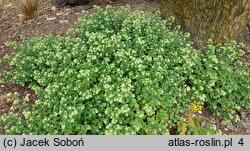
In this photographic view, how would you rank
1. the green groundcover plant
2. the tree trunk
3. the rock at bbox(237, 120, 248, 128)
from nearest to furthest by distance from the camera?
the green groundcover plant, the rock at bbox(237, 120, 248, 128), the tree trunk

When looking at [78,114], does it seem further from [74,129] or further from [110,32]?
[110,32]

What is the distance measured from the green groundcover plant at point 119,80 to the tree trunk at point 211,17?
0.72 ft

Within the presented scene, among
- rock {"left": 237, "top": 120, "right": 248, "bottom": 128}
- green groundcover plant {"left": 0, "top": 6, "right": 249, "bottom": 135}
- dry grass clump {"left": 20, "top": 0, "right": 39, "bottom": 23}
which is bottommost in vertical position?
rock {"left": 237, "top": 120, "right": 248, "bottom": 128}

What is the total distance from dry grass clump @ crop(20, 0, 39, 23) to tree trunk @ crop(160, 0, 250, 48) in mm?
2477

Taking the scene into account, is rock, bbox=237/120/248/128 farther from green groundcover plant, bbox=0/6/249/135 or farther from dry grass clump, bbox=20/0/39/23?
dry grass clump, bbox=20/0/39/23

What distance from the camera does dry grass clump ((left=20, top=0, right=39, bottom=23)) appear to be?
215 inches

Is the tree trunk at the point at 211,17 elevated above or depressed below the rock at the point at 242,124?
above

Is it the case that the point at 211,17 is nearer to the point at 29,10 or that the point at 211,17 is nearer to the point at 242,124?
the point at 242,124

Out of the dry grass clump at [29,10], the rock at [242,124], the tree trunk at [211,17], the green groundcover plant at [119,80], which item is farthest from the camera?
the dry grass clump at [29,10]

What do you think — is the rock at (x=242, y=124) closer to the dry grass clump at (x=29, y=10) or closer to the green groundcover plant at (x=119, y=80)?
the green groundcover plant at (x=119, y=80)

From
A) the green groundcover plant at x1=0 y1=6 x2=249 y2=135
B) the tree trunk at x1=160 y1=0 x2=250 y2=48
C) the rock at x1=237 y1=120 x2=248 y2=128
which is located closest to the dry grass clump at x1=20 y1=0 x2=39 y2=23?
the green groundcover plant at x1=0 y1=6 x2=249 y2=135

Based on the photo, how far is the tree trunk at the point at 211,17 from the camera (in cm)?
386

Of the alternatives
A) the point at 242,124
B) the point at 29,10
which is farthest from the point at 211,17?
the point at 29,10

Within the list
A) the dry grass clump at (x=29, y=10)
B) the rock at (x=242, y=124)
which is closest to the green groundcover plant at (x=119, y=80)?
the rock at (x=242, y=124)
